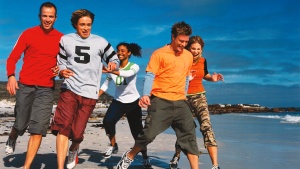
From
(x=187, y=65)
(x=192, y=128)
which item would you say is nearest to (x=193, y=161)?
(x=192, y=128)

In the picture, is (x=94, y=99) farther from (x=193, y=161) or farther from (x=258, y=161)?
(x=258, y=161)

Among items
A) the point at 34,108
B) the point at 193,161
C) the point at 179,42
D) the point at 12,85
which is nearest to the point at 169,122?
the point at 193,161

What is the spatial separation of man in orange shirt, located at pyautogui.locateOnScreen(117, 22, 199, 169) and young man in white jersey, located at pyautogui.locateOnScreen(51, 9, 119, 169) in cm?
61

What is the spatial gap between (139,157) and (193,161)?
7.61 feet

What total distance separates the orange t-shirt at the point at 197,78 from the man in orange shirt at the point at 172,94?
0.91 metres

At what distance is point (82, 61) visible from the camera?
5.53m

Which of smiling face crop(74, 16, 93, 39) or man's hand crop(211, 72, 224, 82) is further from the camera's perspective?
man's hand crop(211, 72, 224, 82)

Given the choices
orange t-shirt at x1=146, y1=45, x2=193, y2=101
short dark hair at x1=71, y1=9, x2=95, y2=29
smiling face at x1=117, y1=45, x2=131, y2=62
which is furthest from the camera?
smiling face at x1=117, y1=45, x2=131, y2=62

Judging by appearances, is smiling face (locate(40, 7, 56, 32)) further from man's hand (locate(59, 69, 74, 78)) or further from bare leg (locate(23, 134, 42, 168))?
bare leg (locate(23, 134, 42, 168))

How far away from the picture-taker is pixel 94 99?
5715mm

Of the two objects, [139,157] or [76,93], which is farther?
[139,157]

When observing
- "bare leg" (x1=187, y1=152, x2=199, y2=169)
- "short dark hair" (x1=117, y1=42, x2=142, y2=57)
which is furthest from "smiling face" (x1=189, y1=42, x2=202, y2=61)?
"bare leg" (x1=187, y1=152, x2=199, y2=169)

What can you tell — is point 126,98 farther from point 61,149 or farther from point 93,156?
point 61,149

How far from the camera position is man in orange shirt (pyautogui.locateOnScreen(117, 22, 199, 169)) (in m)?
5.58
